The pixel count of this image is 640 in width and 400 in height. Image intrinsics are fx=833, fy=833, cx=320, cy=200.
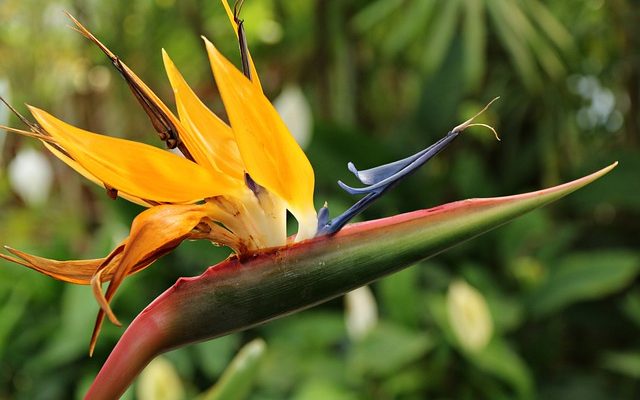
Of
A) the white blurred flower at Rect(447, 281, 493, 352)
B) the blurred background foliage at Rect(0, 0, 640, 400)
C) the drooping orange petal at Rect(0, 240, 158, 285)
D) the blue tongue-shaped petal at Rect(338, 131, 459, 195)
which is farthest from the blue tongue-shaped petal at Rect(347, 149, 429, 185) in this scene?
the white blurred flower at Rect(447, 281, 493, 352)

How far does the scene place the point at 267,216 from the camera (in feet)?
1.31

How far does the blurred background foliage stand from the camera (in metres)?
1.71

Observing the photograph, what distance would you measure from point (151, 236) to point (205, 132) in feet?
0.30

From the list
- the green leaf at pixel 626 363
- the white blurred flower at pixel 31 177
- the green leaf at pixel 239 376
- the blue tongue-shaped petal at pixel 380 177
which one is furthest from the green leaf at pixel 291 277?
the white blurred flower at pixel 31 177

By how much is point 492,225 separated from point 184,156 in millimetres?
166

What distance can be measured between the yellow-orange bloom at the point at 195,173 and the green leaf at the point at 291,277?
0.02 m

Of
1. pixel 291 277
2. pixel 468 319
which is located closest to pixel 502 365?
pixel 468 319

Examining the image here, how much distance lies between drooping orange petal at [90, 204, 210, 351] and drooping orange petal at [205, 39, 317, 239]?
4cm

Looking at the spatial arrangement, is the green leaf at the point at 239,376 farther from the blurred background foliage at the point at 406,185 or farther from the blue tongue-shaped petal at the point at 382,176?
the blurred background foliage at the point at 406,185

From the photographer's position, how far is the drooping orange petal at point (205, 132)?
422 mm

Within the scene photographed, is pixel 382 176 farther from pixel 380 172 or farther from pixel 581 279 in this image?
pixel 581 279

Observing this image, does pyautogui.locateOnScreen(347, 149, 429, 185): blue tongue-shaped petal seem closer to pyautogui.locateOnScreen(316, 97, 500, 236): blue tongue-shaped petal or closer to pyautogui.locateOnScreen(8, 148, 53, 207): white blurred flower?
pyautogui.locateOnScreen(316, 97, 500, 236): blue tongue-shaped petal

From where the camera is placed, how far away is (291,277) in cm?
35

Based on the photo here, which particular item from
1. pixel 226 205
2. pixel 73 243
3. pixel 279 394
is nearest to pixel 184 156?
pixel 226 205
